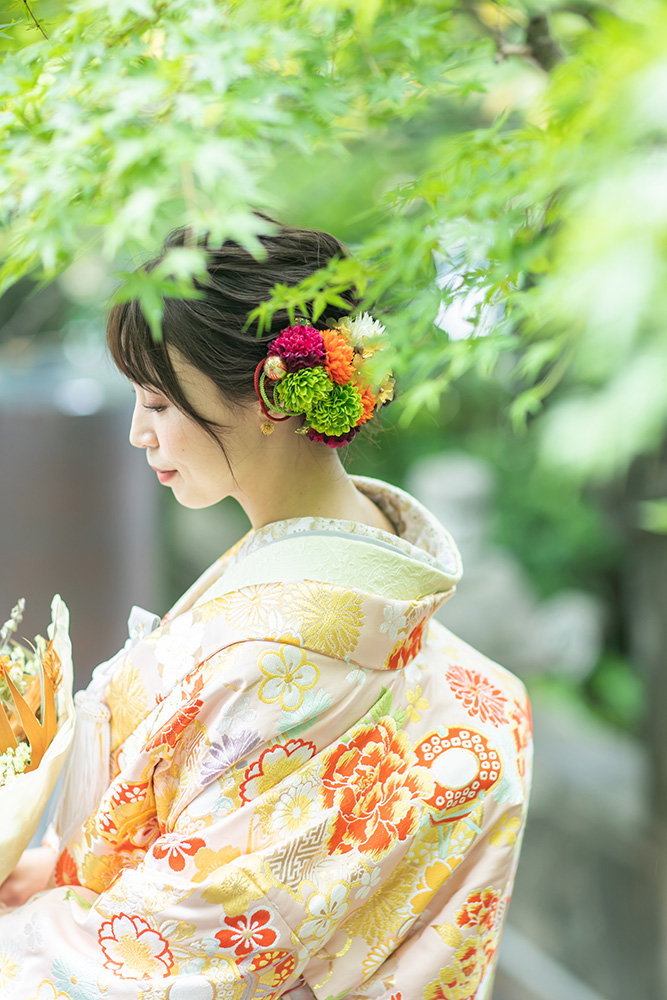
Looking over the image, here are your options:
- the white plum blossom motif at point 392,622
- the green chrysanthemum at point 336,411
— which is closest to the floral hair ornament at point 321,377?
the green chrysanthemum at point 336,411

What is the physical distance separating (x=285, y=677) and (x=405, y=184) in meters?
0.64

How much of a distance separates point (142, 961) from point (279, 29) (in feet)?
3.56

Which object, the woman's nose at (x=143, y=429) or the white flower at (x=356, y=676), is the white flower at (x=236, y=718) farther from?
the woman's nose at (x=143, y=429)

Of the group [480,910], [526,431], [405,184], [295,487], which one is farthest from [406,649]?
[526,431]

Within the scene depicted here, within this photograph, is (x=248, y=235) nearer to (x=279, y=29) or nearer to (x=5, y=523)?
(x=279, y=29)

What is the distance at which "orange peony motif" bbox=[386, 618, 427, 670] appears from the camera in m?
1.05

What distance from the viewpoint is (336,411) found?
103cm

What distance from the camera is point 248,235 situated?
65 centimetres

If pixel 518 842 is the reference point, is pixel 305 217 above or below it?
above

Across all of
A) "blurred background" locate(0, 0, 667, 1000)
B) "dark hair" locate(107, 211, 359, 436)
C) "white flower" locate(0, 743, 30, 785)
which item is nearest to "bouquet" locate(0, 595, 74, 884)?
"white flower" locate(0, 743, 30, 785)

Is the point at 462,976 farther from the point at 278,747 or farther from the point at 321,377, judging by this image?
the point at 321,377

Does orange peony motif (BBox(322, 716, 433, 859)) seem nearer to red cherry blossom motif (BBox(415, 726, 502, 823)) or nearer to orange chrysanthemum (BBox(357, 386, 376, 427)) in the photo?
red cherry blossom motif (BBox(415, 726, 502, 823))

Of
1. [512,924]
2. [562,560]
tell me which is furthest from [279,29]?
[562,560]

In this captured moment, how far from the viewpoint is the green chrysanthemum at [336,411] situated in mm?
1028
